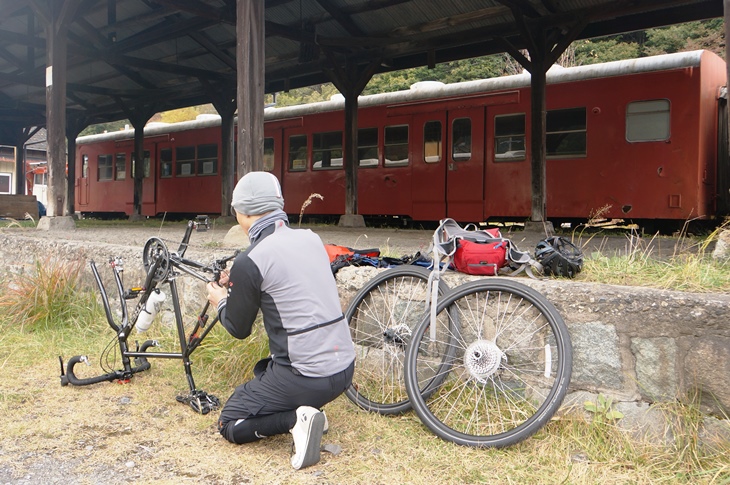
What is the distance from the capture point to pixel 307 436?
2.66 meters

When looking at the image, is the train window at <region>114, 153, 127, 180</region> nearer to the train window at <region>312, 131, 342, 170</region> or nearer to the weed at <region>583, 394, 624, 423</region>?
the train window at <region>312, 131, 342, 170</region>

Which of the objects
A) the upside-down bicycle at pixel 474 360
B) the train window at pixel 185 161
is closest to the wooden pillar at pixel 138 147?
the train window at pixel 185 161

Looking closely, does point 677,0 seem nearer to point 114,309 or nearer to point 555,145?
point 555,145

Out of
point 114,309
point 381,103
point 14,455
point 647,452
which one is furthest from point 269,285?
point 381,103

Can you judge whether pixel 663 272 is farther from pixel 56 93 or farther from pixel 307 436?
pixel 56 93

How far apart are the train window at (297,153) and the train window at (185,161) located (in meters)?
3.94

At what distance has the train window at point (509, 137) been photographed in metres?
10.2

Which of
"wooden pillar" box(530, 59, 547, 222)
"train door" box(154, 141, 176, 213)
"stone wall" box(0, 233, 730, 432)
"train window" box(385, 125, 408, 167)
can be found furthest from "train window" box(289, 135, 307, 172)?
"stone wall" box(0, 233, 730, 432)

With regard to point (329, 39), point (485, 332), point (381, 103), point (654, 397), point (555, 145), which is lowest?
point (654, 397)

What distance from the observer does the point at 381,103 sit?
39.4 ft

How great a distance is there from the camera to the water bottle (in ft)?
11.7

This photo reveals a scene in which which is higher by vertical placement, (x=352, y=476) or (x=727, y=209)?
(x=727, y=209)

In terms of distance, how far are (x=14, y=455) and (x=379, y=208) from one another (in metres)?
9.45

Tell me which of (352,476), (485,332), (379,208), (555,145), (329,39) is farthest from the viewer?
(379,208)
